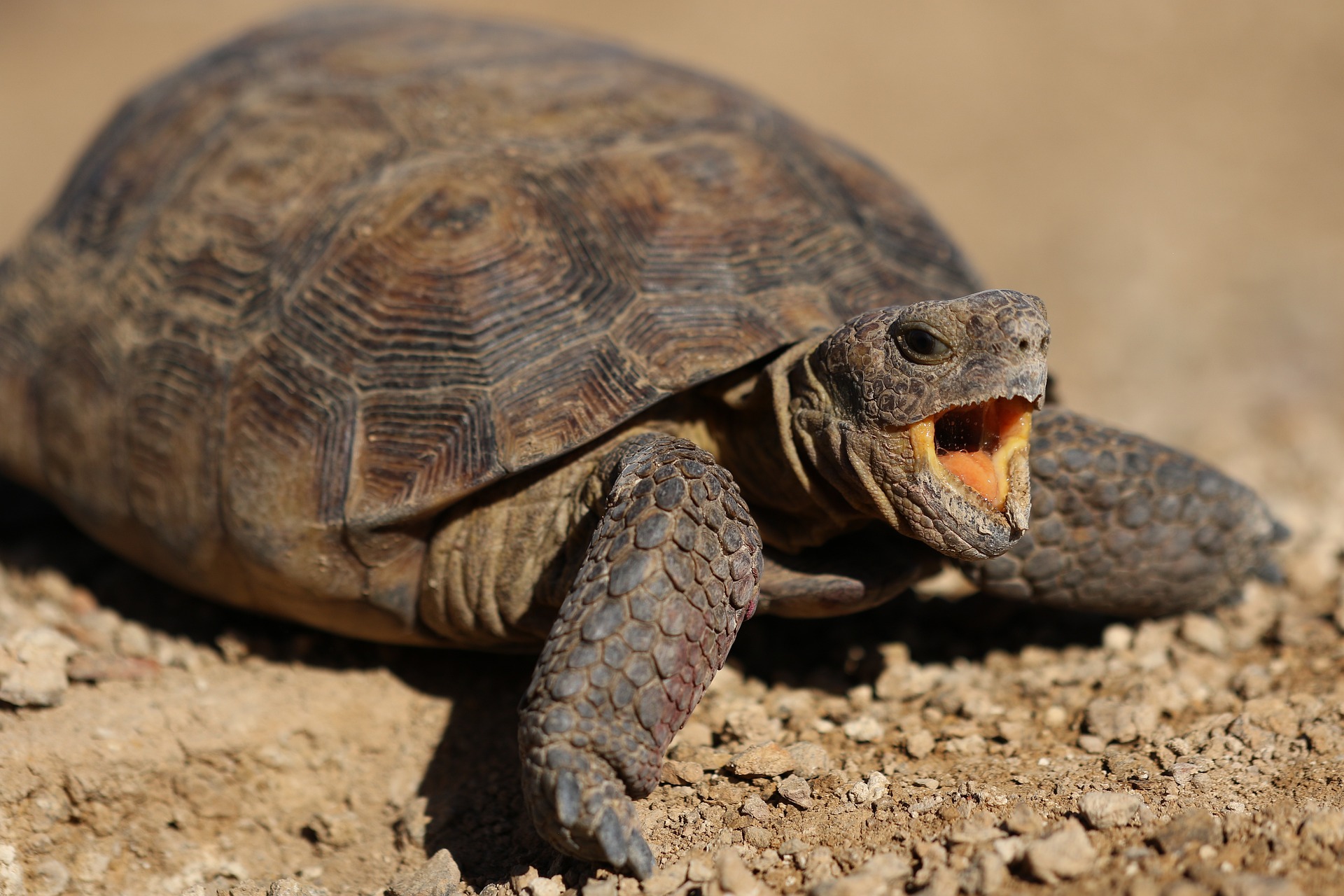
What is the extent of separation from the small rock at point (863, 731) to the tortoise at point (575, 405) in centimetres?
32

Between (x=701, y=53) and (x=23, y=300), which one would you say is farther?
(x=701, y=53)

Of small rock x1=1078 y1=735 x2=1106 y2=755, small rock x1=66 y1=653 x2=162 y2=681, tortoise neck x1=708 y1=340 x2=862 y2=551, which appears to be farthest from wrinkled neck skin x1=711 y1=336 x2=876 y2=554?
small rock x1=66 y1=653 x2=162 y2=681

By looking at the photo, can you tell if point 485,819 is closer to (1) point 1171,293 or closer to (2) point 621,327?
(2) point 621,327

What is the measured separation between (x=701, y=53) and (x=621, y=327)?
11154mm

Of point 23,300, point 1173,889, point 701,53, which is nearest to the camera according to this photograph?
point 1173,889

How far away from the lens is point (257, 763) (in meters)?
2.97

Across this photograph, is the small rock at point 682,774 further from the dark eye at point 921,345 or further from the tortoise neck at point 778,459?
the dark eye at point 921,345

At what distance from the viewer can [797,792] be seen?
2.51 meters

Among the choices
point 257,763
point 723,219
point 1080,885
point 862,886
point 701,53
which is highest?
point 701,53

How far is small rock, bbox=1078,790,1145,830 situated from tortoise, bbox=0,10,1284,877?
0.59 metres

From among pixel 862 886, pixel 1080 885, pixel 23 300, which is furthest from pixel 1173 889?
pixel 23 300

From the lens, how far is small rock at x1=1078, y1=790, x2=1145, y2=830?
2246mm

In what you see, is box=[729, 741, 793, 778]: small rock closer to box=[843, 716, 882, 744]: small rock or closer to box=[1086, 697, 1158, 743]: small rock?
box=[843, 716, 882, 744]: small rock

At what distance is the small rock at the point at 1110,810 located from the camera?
225 cm
